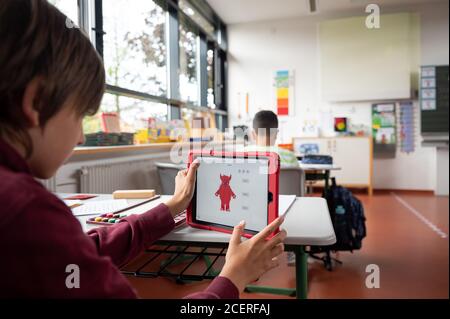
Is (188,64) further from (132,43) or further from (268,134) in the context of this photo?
(268,134)

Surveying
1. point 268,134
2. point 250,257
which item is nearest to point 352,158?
point 268,134

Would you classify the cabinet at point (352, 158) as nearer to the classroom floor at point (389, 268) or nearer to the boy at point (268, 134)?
the classroom floor at point (389, 268)

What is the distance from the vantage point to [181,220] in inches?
35.8

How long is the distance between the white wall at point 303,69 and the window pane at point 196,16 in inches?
28.0

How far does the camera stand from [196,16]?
4.87 m

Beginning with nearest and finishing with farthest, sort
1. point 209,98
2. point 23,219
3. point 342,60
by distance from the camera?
point 23,219 < point 209,98 < point 342,60

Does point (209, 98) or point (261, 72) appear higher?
point (261, 72)

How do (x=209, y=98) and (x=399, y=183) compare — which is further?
(x=399, y=183)

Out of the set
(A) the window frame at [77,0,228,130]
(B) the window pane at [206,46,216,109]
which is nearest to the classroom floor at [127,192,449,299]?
(A) the window frame at [77,0,228,130]

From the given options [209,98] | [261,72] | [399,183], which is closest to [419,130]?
[399,183]

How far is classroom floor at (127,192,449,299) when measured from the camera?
6.19 ft
